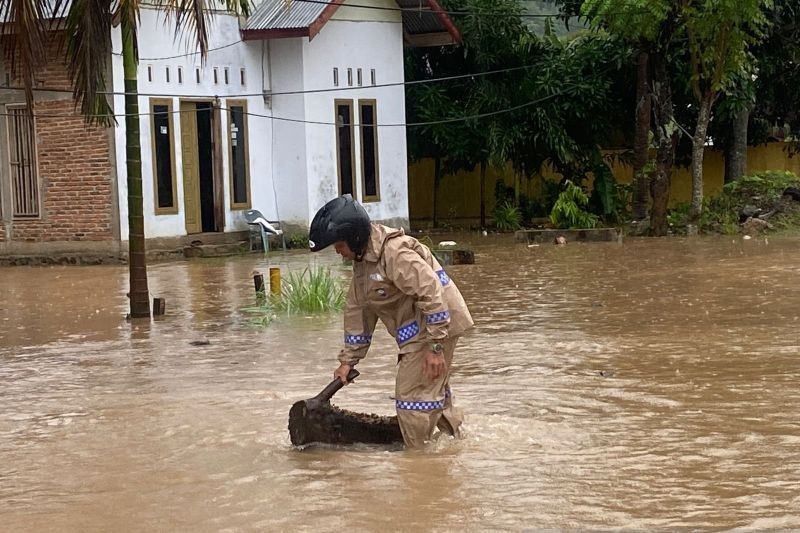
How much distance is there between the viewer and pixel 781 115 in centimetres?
2750

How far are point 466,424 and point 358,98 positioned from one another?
17.6 m

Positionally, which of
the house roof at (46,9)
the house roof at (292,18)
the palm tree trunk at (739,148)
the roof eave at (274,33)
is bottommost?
the palm tree trunk at (739,148)

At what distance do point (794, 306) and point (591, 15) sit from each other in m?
13.3

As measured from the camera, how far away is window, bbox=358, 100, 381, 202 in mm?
25031

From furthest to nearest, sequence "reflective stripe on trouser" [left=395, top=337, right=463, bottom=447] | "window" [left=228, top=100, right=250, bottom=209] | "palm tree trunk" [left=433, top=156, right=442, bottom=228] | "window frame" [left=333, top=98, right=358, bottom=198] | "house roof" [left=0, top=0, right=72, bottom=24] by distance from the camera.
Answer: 1. "palm tree trunk" [left=433, top=156, right=442, bottom=228]
2. "window frame" [left=333, top=98, right=358, bottom=198]
3. "window" [left=228, top=100, right=250, bottom=209]
4. "house roof" [left=0, top=0, right=72, bottom=24]
5. "reflective stripe on trouser" [left=395, top=337, right=463, bottom=447]

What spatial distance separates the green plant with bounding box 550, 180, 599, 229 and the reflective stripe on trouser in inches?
701

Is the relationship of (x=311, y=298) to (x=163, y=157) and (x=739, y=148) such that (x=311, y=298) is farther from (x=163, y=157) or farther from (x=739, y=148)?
(x=739, y=148)

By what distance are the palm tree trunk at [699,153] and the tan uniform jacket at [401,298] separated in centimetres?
1778

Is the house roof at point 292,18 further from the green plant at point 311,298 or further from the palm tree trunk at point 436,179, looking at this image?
the green plant at point 311,298

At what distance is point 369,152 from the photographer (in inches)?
994

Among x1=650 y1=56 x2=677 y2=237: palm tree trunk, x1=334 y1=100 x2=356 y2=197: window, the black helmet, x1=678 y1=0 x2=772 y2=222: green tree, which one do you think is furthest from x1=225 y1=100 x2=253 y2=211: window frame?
the black helmet

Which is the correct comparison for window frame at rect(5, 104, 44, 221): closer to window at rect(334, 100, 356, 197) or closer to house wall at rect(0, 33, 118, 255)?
house wall at rect(0, 33, 118, 255)

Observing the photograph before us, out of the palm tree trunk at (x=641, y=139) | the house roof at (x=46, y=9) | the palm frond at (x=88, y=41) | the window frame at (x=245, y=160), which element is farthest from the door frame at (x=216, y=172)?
the palm frond at (x=88, y=41)

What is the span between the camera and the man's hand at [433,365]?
22.1ft
